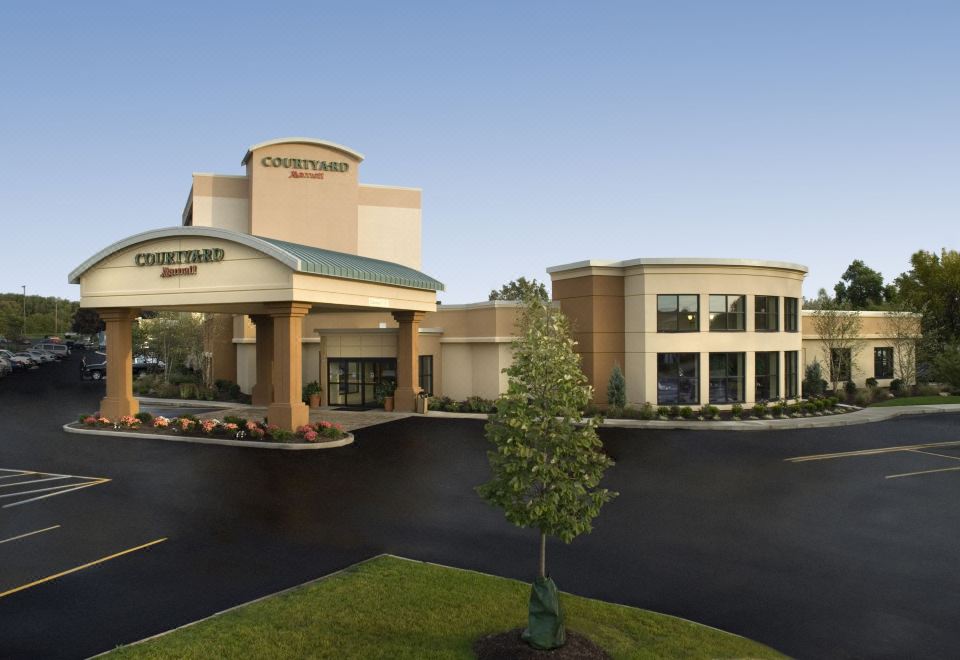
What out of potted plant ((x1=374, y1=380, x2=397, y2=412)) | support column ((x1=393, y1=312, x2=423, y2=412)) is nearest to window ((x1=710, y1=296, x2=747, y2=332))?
support column ((x1=393, y1=312, x2=423, y2=412))

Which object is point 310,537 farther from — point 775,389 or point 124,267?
point 775,389

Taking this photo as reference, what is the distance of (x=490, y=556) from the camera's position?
11.2m

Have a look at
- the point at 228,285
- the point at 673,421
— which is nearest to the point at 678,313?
the point at 673,421

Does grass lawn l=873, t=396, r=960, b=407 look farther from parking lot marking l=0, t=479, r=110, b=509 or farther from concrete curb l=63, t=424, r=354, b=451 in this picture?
parking lot marking l=0, t=479, r=110, b=509

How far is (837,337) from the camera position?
3816cm

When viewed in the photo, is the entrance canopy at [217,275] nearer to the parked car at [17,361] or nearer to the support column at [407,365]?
the support column at [407,365]

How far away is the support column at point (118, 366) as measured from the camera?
25.9m

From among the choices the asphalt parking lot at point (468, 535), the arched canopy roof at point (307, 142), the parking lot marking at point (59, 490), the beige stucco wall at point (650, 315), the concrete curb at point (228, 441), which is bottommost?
the asphalt parking lot at point (468, 535)

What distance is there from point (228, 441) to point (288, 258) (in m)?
6.91

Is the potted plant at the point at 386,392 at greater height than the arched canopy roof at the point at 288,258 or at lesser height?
lesser

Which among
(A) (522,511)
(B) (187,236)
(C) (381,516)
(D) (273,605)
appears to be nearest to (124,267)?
(B) (187,236)

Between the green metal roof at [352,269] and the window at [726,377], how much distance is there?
14.1m

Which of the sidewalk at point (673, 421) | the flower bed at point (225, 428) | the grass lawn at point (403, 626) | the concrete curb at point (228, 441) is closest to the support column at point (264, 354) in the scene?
the sidewalk at point (673, 421)

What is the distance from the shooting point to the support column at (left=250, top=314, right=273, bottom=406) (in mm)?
32688
